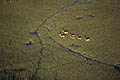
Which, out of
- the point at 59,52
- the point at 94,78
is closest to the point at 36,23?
the point at 59,52

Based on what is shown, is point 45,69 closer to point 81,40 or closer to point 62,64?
point 62,64

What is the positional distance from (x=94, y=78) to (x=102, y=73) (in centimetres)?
17

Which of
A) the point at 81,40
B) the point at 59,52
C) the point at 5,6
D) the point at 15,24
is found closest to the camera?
the point at 59,52

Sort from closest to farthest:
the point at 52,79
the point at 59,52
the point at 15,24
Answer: the point at 52,79
the point at 59,52
the point at 15,24

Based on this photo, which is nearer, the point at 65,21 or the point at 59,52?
the point at 59,52

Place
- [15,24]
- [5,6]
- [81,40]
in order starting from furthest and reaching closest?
[5,6], [15,24], [81,40]

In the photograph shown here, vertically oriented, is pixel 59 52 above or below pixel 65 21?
below

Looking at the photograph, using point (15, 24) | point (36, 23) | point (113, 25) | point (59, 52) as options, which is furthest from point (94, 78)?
point (15, 24)

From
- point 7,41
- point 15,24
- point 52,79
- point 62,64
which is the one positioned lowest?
point 52,79

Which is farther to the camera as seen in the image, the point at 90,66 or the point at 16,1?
the point at 16,1

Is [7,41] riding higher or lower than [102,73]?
higher

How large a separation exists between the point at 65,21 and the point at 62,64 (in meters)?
1.03

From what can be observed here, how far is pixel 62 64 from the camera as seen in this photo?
243cm

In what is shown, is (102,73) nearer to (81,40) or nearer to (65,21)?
(81,40)
